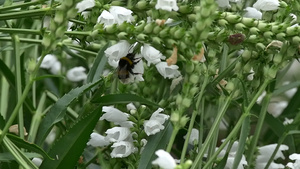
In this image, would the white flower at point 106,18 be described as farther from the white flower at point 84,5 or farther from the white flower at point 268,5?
the white flower at point 268,5

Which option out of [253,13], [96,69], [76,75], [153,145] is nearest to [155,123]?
[153,145]

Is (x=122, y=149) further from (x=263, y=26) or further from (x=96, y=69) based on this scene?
(x=263, y=26)

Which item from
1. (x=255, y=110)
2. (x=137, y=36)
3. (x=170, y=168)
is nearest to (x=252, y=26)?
(x=137, y=36)

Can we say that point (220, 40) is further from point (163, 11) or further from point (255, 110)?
point (255, 110)

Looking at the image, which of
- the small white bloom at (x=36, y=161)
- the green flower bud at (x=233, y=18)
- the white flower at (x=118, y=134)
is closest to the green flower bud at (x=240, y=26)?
the green flower bud at (x=233, y=18)

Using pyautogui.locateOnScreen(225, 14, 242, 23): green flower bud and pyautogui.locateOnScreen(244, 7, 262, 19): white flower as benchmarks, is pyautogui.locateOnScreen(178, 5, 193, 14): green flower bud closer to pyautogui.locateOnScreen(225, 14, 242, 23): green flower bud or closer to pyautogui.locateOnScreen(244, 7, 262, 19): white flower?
pyautogui.locateOnScreen(225, 14, 242, 23): green flower bud

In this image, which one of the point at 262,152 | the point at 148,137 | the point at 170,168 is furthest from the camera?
the point at 262,152
